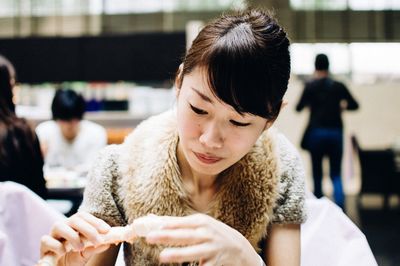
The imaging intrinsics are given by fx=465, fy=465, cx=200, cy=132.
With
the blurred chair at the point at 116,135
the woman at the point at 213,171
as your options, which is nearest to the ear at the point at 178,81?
the woman at the point at 213,171

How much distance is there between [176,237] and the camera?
702 millimetres

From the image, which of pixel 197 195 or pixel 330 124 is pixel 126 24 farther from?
pixel 197 195

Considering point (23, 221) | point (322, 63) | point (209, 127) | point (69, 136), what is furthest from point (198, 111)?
point (322, 63)

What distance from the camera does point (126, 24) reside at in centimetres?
1070

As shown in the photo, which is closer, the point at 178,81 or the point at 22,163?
the point at 178,81

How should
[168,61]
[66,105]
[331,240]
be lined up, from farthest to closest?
[168,61] → [66,105] → [331,240]

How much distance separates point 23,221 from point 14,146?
1.08 metres

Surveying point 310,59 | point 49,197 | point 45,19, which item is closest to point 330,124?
point 49,197

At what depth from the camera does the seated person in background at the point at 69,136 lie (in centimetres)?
342

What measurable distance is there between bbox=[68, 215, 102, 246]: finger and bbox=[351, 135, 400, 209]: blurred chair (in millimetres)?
5720

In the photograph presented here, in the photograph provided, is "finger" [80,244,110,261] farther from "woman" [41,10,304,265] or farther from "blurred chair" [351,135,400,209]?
"blurred chair" [351,135,400,209]

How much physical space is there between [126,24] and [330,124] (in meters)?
7.22

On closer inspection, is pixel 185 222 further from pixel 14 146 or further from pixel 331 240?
pixel 14 146

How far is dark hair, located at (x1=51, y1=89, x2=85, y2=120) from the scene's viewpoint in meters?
3.39
